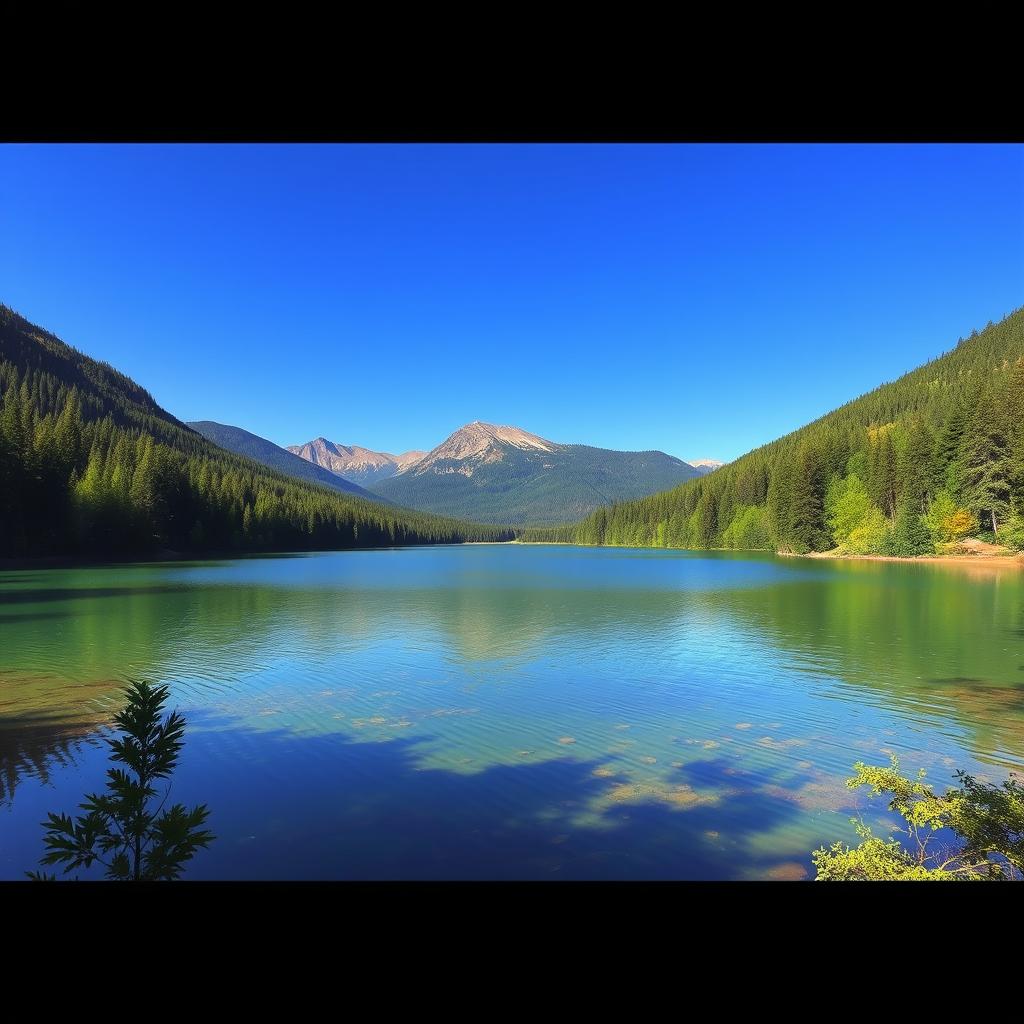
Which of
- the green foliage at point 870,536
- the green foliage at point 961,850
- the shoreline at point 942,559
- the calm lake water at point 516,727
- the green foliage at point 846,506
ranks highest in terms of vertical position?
the green foliage at point 846,506

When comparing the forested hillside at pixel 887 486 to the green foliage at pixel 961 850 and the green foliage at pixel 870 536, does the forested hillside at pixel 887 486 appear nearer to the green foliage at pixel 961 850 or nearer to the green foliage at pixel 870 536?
the green foliage at pixel 870 536

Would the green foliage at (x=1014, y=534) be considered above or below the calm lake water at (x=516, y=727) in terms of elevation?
above

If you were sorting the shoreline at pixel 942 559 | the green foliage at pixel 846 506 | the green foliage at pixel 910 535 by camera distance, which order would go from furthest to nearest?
the green foliage at pixel 846 506, the green foliage at pixel 910 535, the shoreline at pixel 942 559

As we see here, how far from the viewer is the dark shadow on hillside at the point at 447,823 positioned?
845cm

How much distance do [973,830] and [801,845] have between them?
8.82ft

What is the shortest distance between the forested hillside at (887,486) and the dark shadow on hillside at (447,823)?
71893 mm

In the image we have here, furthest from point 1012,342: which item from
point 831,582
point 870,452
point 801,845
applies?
point 801,845

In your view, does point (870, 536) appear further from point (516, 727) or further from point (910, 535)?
point (516, 727)

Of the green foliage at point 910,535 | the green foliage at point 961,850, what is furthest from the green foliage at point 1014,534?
the green foliage at point 961,850

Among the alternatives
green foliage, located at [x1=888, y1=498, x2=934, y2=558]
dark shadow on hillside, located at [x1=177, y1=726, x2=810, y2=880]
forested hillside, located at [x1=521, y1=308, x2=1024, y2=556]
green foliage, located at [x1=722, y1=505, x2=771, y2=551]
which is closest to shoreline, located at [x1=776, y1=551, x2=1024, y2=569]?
green foliage, located at [x1=888, y1=498, x2=934, y2=558]

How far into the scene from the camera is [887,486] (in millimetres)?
86562
